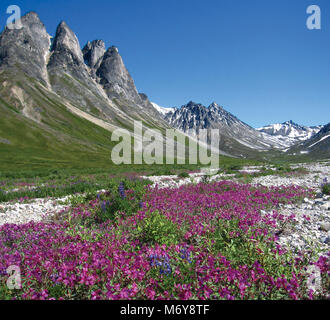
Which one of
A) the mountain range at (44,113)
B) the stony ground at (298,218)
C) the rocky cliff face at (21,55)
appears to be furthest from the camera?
the rocky cliff face at (21,55)

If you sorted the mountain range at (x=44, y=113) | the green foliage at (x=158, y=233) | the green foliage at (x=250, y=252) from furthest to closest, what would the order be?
the mountain range at (x=44, y=113), the green foliage at (x=158, y=233), the green foliage at (x=250, y=252)

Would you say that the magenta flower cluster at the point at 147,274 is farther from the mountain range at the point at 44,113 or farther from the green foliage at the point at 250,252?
the mountain range at the point at 44,113

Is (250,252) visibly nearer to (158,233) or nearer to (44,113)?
(158,233)

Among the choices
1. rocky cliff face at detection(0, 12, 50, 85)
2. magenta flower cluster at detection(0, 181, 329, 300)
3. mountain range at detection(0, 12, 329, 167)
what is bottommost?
magenta flower cluster at detection(0, 181, 329, 300)

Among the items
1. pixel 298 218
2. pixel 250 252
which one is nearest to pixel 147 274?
pixel 250 252

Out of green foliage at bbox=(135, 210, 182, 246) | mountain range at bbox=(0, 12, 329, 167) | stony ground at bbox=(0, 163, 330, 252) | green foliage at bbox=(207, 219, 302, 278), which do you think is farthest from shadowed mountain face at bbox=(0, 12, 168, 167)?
green foliage at bbox=(207, 219, 302, 278)

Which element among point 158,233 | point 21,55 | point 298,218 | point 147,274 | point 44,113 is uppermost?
point 21,55

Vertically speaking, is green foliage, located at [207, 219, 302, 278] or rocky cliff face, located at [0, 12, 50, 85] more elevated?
rocky cliff face, located at [0, 12, 50, 85]

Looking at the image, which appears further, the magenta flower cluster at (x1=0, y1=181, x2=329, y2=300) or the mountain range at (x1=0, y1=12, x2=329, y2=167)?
the mountain range at (x1=0, y1=12, x2=329, y2=167)

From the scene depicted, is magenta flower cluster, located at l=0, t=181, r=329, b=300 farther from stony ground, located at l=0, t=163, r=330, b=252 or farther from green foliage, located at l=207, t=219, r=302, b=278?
stony ground, located at l=0, t=163, r=330, b=252

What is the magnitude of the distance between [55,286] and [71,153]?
84117 millimetres

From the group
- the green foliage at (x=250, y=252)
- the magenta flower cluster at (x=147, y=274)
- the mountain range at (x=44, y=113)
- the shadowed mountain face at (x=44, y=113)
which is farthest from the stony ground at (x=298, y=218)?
the shadowed mountain face at (x=44, y=113)

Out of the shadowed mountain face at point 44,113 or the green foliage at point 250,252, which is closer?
the green foliage at point 250,252

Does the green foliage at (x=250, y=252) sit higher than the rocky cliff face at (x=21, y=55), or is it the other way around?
the rocky cliff face at (x=21, y=55)
